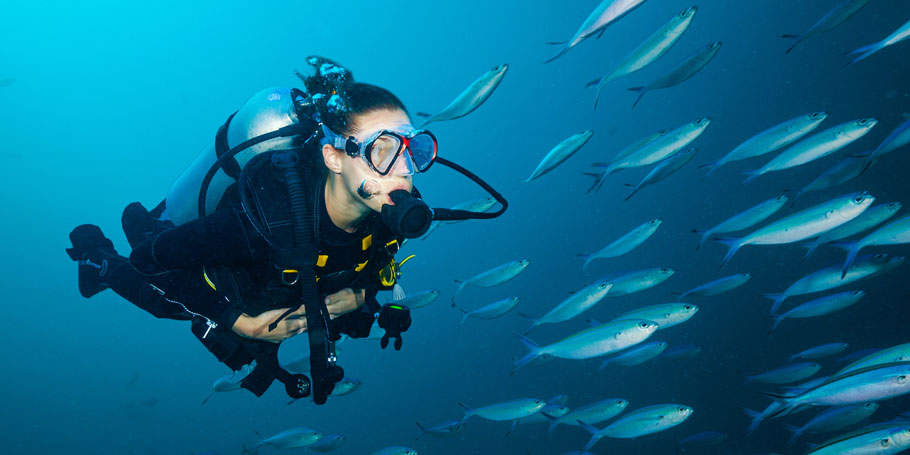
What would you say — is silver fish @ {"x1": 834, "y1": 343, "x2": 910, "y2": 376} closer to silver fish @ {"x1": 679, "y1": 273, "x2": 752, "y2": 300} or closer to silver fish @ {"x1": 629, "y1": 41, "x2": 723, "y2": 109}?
silver fish @ {"x1": 679, "y1": 273, "x2": 752, "y2": 300}

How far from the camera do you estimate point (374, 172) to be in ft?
8.23

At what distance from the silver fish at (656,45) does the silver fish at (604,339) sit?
232cm

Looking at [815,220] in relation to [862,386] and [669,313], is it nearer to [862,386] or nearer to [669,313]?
[669,313]

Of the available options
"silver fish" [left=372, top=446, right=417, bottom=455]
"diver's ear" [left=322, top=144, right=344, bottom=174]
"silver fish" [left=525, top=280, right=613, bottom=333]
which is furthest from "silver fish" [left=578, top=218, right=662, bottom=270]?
"diver's ear" [left=322, top=144, right=344, bottom=174]

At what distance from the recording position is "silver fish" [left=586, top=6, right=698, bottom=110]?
3875mm

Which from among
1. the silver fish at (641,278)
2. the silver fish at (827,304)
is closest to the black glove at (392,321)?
the silver fish at (641,278)

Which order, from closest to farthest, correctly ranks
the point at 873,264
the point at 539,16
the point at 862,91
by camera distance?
the point at 873,264
the point at 862,91
the point at 539,16

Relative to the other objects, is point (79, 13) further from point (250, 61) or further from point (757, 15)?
point (757, 15)

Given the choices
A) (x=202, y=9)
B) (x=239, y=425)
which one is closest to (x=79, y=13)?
(x=202, y=9)

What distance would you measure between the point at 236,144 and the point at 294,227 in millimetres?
1022

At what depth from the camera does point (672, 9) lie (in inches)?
1773

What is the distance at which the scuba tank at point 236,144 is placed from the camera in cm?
291

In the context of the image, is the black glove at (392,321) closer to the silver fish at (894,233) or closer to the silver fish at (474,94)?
the silver fish at (474,94)

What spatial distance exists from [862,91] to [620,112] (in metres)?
28.7
